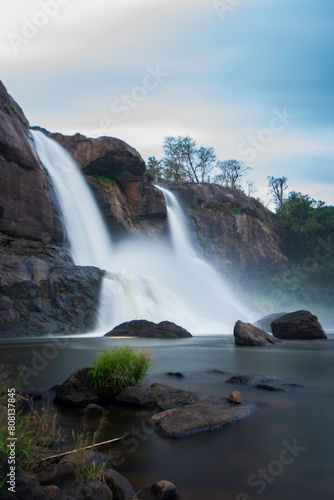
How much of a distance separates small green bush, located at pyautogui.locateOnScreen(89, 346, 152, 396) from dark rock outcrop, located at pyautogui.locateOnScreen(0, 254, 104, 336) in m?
12.6

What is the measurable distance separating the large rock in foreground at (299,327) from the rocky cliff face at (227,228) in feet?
80.4

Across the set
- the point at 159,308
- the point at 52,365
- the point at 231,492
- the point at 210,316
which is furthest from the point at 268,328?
the point at 231,492

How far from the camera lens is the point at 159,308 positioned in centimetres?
2472

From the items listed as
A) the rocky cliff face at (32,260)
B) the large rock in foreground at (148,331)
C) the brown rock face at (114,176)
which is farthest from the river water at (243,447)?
the brown rock face at (114,176)

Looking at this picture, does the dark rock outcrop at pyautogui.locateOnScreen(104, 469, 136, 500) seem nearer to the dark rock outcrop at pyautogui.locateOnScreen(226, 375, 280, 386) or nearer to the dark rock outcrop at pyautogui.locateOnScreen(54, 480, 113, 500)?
the dark rock outcrop at pyautogui.locateOnScreen(54, 480, 113, 500)

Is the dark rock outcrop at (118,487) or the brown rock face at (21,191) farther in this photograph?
the brown rock face at (21,191)

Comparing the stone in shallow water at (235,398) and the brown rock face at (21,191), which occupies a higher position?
the brown rock face at (21,191)

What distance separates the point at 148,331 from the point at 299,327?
24.3ft

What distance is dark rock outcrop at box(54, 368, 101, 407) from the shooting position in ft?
20.9

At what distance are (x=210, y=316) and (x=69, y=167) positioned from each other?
54.5ft

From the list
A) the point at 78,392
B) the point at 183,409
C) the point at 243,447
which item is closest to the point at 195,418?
the point at 183,409

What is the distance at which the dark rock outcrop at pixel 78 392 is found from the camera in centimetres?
637

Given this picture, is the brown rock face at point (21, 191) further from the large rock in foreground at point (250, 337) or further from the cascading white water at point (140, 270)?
the large rock in foreground at point (250, 337)

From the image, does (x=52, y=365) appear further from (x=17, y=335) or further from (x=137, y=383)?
(x=17, y=335)
